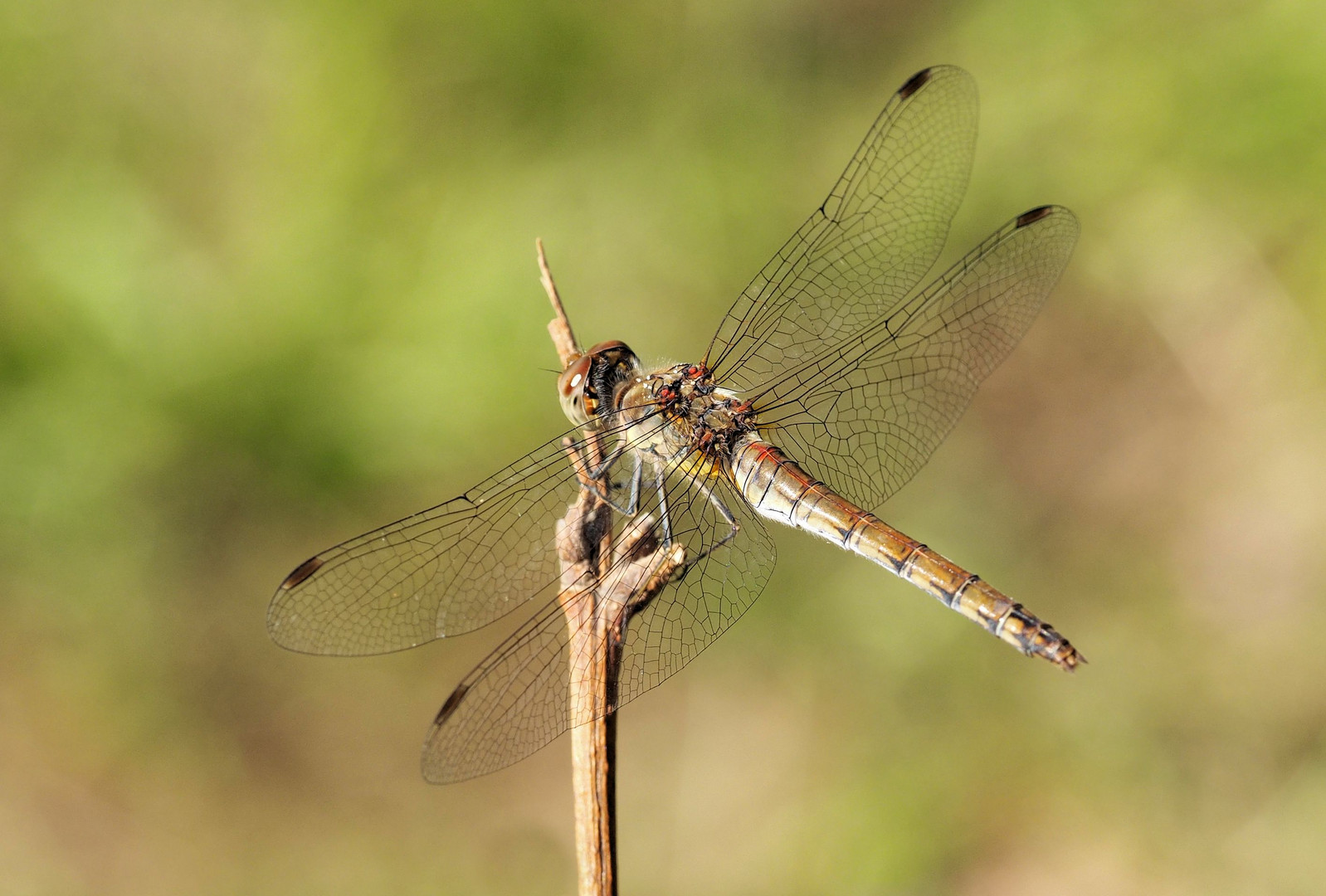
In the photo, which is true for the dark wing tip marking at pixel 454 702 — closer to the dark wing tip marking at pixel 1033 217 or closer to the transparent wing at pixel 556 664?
the transparent wing at pixel 556 664

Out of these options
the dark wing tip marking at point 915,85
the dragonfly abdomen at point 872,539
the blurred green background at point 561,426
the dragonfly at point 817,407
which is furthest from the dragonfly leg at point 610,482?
the dark wing tip marking at point 915,85

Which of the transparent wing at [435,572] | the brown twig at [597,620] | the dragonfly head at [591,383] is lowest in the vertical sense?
the brown twig at [597,620]

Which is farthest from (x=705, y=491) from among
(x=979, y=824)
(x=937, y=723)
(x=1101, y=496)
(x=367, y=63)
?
(x=367, y=63)

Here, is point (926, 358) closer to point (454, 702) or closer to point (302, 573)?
point (454, 702)

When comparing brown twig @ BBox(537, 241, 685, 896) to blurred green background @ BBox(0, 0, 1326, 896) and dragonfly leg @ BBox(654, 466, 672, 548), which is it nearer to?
dragonfly leg @ BBox(654, 466, 672, 548)

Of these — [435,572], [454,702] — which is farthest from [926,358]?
[454,702]


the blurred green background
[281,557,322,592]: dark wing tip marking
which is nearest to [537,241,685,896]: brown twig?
[281,557,322,592]: dark wing tip marking
